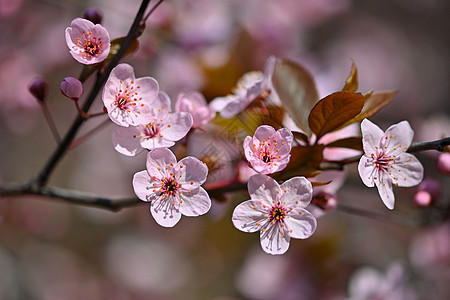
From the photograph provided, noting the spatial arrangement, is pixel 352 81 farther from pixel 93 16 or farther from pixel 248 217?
pixel 93 16

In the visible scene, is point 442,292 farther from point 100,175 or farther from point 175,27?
point 100,175

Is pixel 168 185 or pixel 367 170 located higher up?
pixel 367 170

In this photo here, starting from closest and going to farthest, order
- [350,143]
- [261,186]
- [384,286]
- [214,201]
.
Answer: [261,186] < [350,143] < [214,201] < [384,286]

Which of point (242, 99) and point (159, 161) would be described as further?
point (242, 99)

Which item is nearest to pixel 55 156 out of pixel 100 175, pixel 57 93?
pixel 57 93

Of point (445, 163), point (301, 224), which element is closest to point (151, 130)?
point (301, 224)

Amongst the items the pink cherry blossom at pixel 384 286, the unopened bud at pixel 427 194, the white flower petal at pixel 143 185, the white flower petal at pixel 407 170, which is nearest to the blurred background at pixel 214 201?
the pink cherry blossom at pixel 384 286
